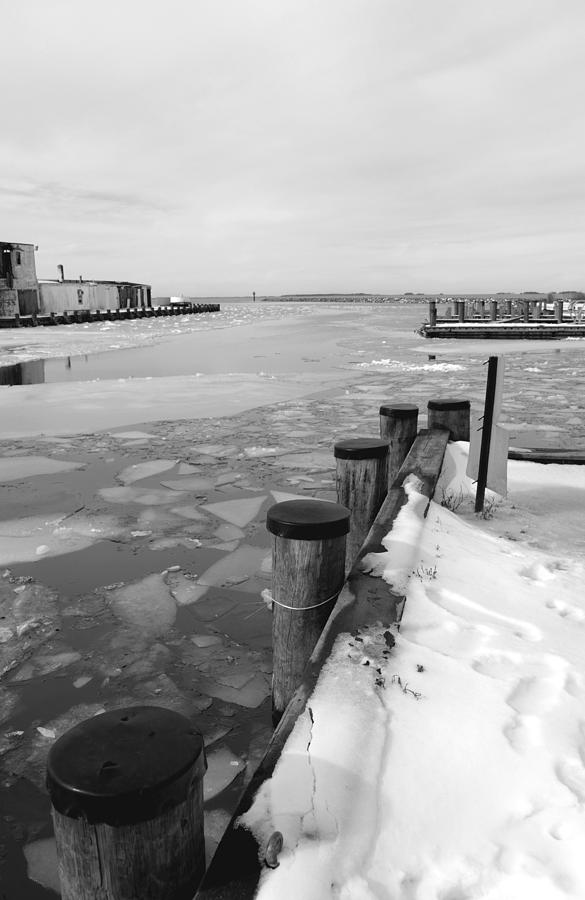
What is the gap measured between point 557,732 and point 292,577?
3.71ft

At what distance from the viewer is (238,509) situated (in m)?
5.33

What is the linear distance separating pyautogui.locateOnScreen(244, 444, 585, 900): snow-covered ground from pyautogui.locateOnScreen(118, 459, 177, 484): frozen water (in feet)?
11.8

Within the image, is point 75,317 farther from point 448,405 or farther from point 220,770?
point 220,770

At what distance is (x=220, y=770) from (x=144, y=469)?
440 centimetres

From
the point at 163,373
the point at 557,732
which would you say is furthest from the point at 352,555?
the point at 163,373

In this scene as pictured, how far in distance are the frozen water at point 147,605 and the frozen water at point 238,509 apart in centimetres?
117

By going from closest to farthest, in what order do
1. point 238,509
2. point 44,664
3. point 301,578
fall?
→ point 301,578
point 44,664
point 238,509

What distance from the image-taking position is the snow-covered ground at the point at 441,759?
158 centimetres

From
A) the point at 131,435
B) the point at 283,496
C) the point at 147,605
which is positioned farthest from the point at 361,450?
the point at 131,435

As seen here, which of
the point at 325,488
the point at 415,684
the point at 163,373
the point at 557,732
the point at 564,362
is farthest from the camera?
the point at 564,362

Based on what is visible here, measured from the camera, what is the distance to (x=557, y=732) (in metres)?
2.18

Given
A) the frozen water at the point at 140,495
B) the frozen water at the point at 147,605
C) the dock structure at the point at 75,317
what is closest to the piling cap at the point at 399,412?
the frozen water at the point at 140,495

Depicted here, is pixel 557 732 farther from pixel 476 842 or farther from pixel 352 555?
pixel 352 555

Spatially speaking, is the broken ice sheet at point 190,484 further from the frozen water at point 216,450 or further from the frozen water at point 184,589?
the frozen water at point 184,589
